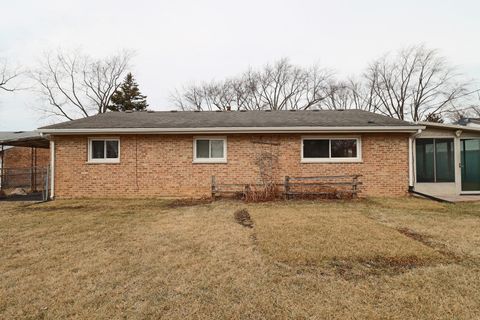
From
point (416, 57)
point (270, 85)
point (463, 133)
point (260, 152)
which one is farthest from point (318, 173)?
point (416, 57)

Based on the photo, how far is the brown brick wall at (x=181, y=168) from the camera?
10453 millimetres

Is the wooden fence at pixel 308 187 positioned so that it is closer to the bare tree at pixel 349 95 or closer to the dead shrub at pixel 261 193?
the dead shrub at pixel 261 193

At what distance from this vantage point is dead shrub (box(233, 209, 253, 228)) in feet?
21.0

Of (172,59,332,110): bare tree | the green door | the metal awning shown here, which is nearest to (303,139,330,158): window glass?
the green door

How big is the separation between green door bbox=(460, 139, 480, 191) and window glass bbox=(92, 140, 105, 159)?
14.0m

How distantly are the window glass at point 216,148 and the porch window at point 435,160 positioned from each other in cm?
776

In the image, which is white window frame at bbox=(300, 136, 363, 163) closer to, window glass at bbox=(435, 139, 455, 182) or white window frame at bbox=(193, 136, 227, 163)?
white window frame at bbox=(193, 136, 227, 163)

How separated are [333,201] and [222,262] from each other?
6488 millimetres

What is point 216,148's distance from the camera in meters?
10.7

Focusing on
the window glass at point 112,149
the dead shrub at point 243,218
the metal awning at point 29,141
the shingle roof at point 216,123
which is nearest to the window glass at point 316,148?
the shingle roof at point 216,123

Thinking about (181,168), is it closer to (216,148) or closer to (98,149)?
(216,148)

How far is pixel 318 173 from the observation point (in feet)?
34.3

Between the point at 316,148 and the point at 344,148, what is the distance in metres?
1.05

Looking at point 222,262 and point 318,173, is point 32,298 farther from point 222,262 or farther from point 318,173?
point 318,173
